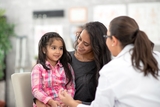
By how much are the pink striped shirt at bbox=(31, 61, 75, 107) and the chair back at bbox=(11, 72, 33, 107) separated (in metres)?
0.07

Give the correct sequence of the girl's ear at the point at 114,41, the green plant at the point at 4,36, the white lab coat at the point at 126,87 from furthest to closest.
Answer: the green plant at the point at 4,36 → the girl's ear at the point at 114,41 → the white lab coat at the point at 126,87

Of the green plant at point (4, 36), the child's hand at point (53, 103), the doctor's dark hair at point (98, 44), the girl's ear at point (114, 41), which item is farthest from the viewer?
the green plant at point (4, 36)

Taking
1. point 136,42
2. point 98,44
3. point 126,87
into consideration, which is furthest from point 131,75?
point 98,44

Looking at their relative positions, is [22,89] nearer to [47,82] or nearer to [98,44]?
[47,82]

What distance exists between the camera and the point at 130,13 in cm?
465

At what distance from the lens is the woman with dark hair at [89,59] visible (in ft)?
5.87

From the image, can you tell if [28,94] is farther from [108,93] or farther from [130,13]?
[130,13]

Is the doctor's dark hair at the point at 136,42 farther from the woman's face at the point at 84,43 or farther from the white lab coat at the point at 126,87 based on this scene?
the woman's face at the point at 84,43

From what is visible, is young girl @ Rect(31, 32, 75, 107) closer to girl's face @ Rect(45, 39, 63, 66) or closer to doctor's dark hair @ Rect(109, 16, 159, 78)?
girl's face @ Rect(45, 39, 63, 66)

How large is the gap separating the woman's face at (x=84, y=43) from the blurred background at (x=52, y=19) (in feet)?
8.92

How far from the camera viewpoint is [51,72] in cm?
178

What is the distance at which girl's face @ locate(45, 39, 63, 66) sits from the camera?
180 cm

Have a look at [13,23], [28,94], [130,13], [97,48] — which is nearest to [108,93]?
[97,48]

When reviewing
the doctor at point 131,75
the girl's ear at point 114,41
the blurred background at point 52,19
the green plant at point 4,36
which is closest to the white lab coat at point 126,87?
the doctor at point 131,75
